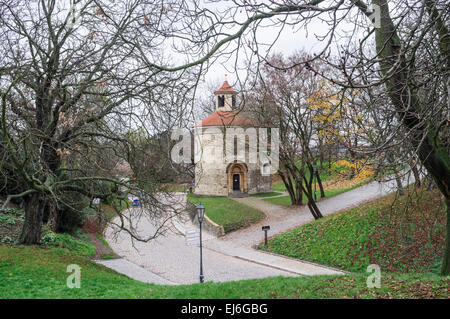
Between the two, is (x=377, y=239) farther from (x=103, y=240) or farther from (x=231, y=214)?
(x=103, y=240)

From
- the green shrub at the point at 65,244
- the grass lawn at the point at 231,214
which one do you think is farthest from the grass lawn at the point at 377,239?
the green shrub at the point at 65,244

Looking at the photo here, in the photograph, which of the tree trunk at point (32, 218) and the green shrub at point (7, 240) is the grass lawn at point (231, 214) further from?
the tree trunk at point (32, 218)

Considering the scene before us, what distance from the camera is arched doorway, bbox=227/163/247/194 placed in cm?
3438

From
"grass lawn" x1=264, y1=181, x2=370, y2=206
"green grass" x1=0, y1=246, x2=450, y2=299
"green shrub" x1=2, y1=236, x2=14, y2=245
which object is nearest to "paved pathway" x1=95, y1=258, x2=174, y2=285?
"green shrub" x1=2, y1=236, x2=14, y2=245

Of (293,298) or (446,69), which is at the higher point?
(446,69)

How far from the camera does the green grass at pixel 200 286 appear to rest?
19.3 ft

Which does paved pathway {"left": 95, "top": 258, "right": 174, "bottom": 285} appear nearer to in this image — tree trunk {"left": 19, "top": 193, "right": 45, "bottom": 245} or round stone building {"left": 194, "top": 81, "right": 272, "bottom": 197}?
tree trunk {"left": 19, "top": 193, "right": 45, "bottom": 245}

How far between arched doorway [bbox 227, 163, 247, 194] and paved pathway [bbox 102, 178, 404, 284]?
6.90 metres

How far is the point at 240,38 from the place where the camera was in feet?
17.6

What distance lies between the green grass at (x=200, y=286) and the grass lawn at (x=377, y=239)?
5845 millimetres

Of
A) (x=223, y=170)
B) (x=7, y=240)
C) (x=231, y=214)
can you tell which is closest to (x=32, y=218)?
(x=7, y=240)
